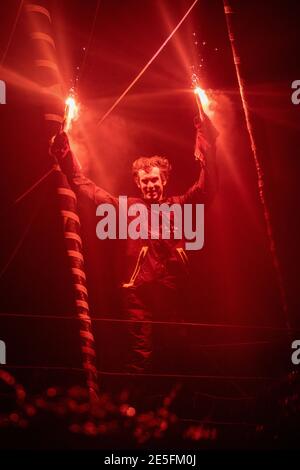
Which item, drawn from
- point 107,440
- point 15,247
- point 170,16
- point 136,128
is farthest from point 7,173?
point 107,440

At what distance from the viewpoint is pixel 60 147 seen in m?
7.18

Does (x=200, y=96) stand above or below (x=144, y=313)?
above

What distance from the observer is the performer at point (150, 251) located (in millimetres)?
7289

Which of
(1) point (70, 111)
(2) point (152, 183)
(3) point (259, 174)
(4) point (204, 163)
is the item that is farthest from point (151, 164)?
(3) point (259, 174)

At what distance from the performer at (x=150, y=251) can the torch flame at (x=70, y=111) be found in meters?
0.20

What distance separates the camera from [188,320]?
7426mm

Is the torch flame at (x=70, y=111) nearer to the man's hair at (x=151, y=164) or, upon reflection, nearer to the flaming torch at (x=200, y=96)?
the man's hair at (x=151, y=164)

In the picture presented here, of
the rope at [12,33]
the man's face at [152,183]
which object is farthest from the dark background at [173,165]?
the man's face at [152,183]

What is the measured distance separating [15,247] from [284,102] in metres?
3.83

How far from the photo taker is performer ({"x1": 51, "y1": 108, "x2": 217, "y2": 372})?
729 cm

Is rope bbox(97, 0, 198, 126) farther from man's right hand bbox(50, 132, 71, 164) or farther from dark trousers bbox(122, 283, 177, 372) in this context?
dark trousers bbox(122, 283, 177, 372)

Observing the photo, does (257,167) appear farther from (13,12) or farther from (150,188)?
(13,12)

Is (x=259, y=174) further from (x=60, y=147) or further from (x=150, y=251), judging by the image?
(x=60, y=147)

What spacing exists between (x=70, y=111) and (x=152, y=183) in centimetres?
133
